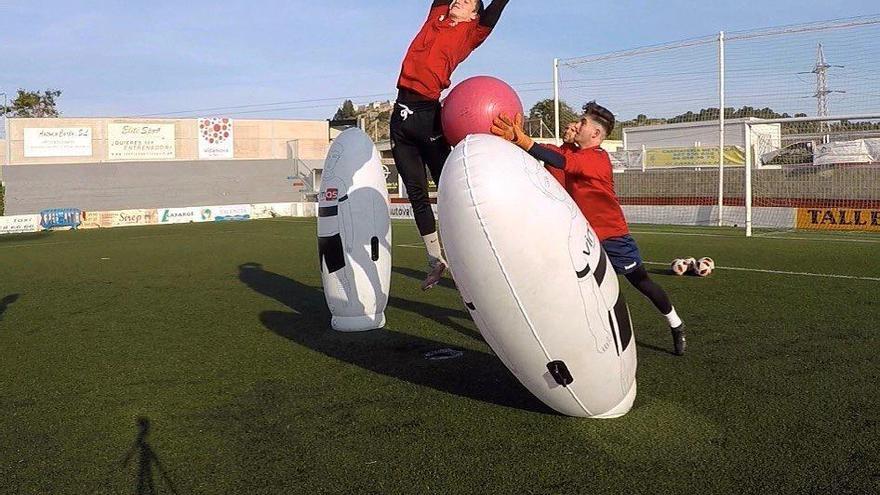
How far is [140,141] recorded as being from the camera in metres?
46.7

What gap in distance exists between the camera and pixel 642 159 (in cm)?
2720

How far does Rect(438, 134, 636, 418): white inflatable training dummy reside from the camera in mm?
3396

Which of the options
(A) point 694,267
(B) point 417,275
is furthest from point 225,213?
(A) point 694,267

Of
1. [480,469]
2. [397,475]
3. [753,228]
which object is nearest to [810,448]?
[480,469]

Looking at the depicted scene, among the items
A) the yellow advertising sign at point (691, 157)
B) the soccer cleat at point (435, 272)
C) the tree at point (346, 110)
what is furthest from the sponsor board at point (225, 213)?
the tree at point (346, 110)

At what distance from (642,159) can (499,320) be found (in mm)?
24905

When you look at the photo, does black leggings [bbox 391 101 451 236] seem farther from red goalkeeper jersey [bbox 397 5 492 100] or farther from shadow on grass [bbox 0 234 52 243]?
shadow on grass [bbox 0 234 52 243]

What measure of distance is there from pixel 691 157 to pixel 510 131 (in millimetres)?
23440

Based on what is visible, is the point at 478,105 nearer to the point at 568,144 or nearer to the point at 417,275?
the point at 568,144

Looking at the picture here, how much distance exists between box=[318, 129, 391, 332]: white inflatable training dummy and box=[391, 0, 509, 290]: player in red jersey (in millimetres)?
562

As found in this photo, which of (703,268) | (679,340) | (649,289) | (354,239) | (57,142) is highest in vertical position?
(57,142)

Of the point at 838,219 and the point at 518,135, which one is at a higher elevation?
the point at 518,135

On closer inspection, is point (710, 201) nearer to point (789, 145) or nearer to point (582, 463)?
point (789, 145)

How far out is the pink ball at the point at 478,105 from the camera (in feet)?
14.5
